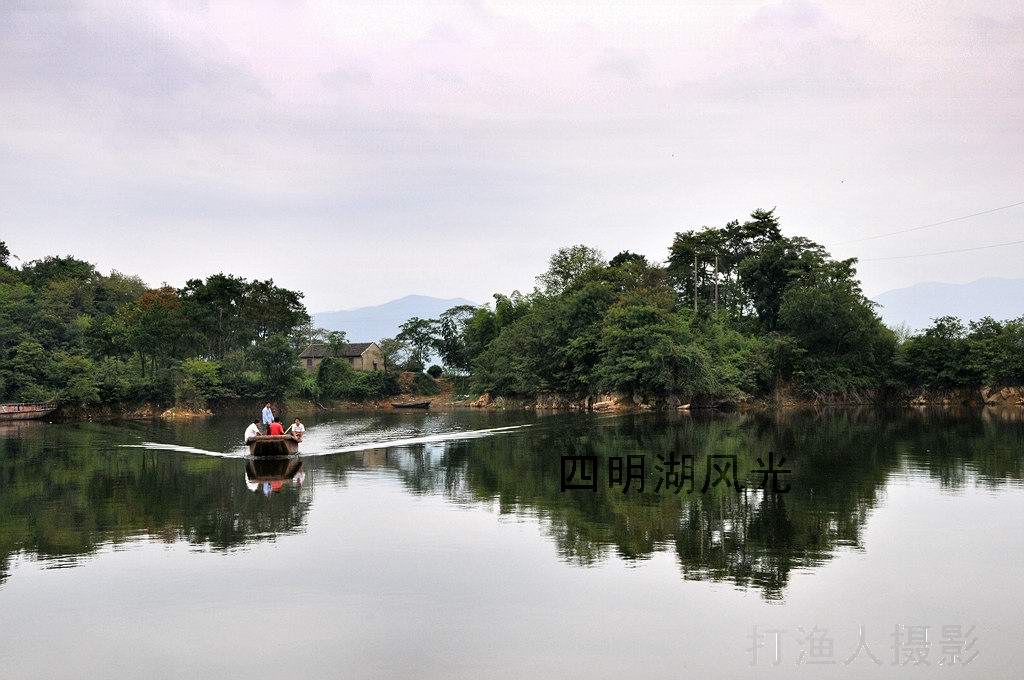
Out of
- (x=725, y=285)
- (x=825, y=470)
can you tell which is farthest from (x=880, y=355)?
(x=825, y=470)

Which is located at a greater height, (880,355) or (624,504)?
(880,355)

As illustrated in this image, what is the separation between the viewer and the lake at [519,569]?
907 cm

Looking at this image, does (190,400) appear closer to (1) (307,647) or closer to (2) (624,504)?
(2) (624,504)

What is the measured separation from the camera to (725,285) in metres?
68.1

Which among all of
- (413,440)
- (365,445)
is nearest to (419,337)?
(413,440)

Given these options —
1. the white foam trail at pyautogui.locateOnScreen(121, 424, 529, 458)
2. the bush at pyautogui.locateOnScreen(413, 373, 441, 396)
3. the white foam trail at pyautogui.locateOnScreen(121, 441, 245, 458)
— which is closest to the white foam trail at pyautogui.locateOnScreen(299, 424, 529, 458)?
the white foam trail at pyautogui.locateOnScreen(121, 424, 529, 458)

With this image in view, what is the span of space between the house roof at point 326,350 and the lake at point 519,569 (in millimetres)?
51617

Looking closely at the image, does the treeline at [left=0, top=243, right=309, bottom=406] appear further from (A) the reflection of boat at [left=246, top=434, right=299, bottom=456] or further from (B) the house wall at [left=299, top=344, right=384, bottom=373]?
(A) the reflection of boat at [left=246, top=434, right=299, bottom=456]

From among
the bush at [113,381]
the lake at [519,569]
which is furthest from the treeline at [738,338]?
the lake at [519,569]

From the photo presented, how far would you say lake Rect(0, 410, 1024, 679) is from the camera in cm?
907

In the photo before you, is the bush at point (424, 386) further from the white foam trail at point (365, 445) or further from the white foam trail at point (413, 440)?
the white foam trail at point (365, 445)

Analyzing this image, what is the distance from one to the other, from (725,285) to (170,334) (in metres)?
37.0

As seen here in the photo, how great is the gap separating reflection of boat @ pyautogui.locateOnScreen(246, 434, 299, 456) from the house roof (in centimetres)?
5099

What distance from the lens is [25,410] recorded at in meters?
49.8
